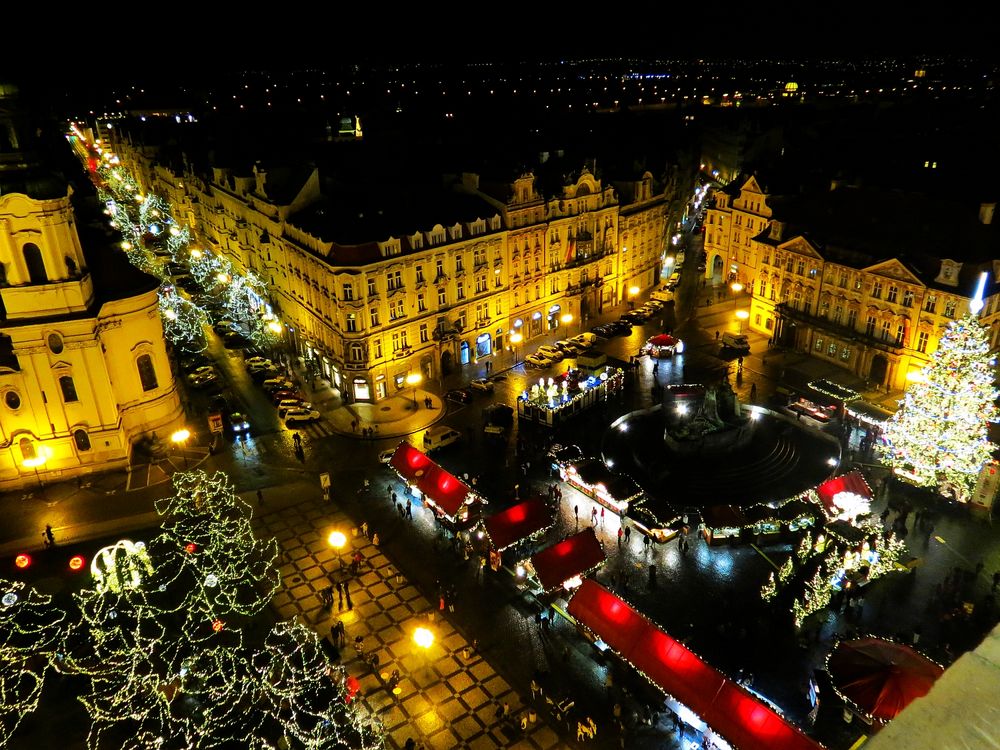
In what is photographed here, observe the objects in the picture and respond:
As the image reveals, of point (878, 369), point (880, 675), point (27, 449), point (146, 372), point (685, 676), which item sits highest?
point (146, 372)

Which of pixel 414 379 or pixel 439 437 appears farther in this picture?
pixel 414 379

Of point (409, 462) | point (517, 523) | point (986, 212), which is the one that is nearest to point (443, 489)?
point (409, 462)

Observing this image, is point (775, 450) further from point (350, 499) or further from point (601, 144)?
point (601, 144)

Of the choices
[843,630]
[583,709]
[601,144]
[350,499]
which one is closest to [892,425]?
[843,630]

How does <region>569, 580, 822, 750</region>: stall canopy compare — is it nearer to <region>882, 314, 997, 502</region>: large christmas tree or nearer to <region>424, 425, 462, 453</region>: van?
<region>424, 425, 462, 453</region>: van

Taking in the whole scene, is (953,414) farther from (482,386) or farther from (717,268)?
(717,268)

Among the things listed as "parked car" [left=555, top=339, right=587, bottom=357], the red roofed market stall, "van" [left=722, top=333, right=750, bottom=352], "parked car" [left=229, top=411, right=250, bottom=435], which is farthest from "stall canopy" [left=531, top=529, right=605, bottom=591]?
"van" [left=722, top=333, right=750, bottom=352]

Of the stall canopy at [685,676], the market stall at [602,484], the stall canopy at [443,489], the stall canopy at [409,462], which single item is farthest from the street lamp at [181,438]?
the stall canopy at [685,676]
